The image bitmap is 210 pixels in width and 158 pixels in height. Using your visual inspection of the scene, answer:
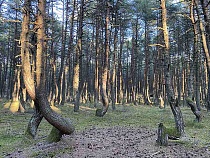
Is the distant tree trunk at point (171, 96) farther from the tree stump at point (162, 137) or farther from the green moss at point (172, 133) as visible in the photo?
the tree stump at point (162, 137)

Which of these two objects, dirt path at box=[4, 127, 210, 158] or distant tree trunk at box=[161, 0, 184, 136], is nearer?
dirt path at box=[4, 127, 210, 158]

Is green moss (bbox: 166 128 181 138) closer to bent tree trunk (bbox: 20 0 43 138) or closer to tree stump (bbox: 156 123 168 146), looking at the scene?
tree stump (bbox: 156 123 168 146)

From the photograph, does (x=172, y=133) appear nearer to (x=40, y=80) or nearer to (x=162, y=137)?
(x=162, y=137)

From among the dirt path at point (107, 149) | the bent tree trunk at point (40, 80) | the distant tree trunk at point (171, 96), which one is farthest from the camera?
the distant tree trunk at point (171, 96)

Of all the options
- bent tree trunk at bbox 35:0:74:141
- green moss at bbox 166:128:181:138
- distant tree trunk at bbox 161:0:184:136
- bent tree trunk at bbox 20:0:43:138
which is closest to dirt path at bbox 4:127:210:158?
green moss at bbox 166:128:181:138

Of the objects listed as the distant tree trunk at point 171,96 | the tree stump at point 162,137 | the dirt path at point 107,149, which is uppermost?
the distant tree trunk at point 171,96

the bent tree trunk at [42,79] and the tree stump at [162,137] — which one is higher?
the bent tree trunk at [42,79]

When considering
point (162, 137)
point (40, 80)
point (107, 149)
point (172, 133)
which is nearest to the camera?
point (40, 80)

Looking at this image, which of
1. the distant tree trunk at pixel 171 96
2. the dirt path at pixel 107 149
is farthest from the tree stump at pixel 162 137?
the distant tree trunk at pixel 171 96

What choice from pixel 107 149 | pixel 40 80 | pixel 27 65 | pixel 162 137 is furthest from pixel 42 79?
pixel 162 137

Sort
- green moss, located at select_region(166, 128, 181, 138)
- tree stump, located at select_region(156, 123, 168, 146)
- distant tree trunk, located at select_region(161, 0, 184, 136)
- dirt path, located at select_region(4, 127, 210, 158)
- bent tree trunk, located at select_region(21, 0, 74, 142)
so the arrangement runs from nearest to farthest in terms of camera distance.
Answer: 1. dirt path, located at select_region(4, 127, 210, 158)
2. bent tree trunk, located at select_region(21, 0, 74, 142)
3. tree stump, located at select_region(156, 123, 168, 146)
4. green moss, located at select_region(166, 128, 181, 138)
5. distant tree trunk, located at select_region(161, 0, 184, 136)

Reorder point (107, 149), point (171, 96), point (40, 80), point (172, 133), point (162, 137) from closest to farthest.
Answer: point (40, 80)
point (107, 149)
point (162, 137)
point (172, 133)
point (171, 96)

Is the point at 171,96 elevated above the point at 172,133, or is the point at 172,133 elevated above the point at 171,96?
the point at 171,96

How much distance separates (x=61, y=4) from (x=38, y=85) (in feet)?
80.3
